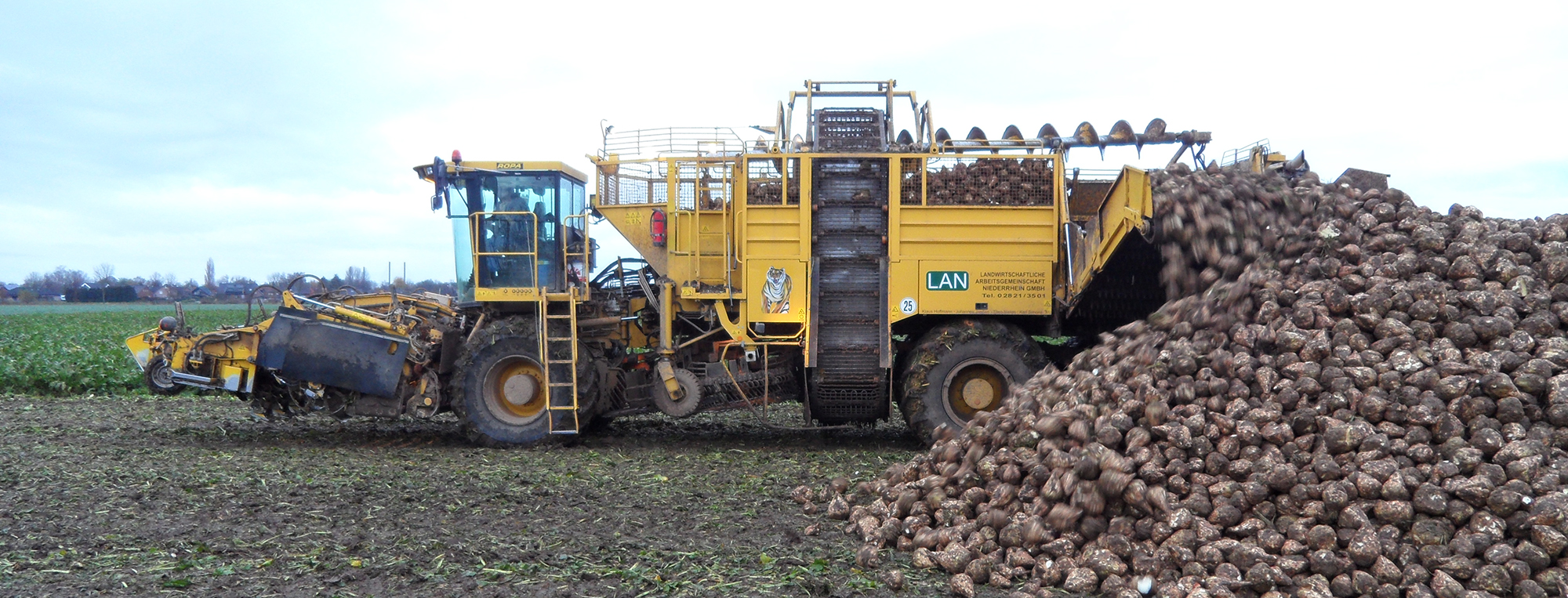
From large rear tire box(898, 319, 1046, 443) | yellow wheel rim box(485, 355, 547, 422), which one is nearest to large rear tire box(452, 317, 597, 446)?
yellow wheel rim box(485, 355, 547, 422)

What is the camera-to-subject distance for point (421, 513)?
6480mm

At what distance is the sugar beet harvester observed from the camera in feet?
28.8

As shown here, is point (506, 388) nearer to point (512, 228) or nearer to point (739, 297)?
point (512, 228)

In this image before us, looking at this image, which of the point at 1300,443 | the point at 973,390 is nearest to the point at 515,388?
the point at 973,390

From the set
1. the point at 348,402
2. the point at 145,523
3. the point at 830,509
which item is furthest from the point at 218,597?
the point at 348,402

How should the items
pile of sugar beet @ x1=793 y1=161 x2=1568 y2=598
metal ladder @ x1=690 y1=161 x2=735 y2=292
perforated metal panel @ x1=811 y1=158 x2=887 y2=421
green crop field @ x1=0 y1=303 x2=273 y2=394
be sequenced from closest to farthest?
pile of sugar beet @ x1=793 y1=161 x2=1568 y2=598 < perforated metal panel @ x1=811 y1=158 x2=887 y2=421 < metal ladder @ x1=690 y1=161 x2=735 y2=292 < green crop field @ x1=0 y1=303 x2=273 y2=394

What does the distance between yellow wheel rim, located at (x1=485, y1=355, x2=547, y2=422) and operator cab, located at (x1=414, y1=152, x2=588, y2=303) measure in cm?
64

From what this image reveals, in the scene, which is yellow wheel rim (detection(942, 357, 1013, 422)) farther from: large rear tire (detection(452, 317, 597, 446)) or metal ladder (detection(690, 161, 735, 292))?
large rear tire (detection(452, 317, 597, 446))

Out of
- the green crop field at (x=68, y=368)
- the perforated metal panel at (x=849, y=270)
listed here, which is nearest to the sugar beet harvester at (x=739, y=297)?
the perforated metal panel at (x=849, y=270)

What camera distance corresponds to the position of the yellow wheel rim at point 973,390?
29.1 feet

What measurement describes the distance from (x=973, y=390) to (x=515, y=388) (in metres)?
4.16

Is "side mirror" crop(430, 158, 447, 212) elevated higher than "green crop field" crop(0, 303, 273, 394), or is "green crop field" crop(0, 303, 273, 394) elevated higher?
"side mirror" crop(430, 158, 447, 212)

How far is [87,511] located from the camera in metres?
6.48

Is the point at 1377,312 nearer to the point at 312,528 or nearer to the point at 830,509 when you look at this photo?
the point at 830,509
